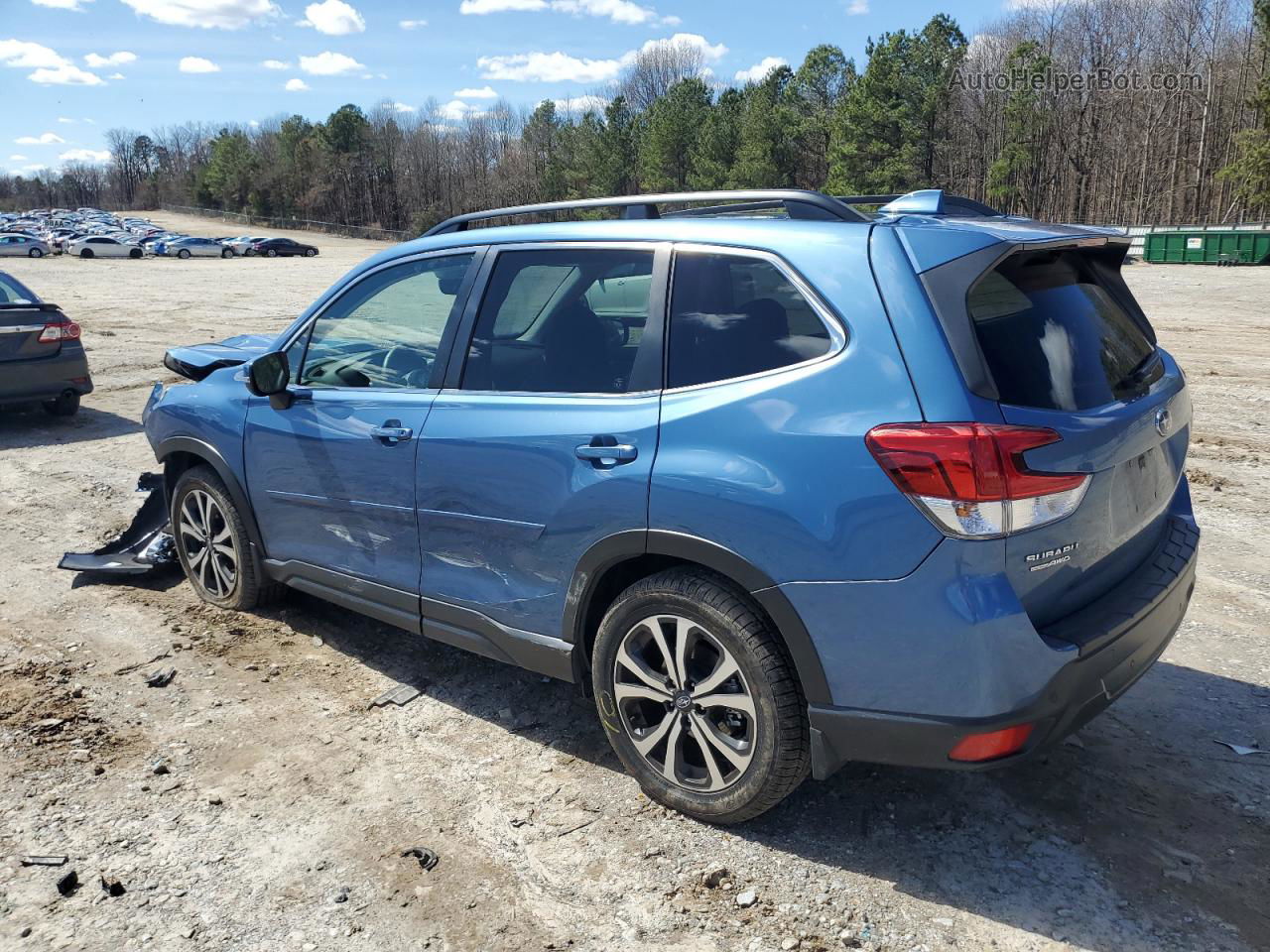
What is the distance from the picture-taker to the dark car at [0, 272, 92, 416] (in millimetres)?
9664

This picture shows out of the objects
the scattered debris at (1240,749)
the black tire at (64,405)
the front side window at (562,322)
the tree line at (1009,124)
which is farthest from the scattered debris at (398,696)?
the tree line at (1009,124)

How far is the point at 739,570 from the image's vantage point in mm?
2832

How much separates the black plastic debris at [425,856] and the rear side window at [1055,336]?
2.20m

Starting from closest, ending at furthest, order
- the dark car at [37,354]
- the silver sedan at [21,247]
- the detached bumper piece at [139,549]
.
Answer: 1. the detached bumper piece at [139,549]
2. the dark car at [37,354]
3. the silver sedan at [21,247]

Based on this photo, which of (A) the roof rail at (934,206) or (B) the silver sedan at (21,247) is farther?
(B) the silver sedan at (21,247)

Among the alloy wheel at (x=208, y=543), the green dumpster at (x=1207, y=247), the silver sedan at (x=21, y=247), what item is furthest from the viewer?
the silver sedan at (x=21, y=247)

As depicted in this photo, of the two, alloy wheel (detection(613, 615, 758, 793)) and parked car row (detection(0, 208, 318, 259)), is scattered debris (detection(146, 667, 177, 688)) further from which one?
parked car row (detection(0, 208, 318, 259))

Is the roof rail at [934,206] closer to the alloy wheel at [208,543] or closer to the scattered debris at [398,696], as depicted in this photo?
the scattered debris at [398,696]

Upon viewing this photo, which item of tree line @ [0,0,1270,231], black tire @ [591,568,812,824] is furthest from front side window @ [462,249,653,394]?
tree line @ [0,0,1270,231]

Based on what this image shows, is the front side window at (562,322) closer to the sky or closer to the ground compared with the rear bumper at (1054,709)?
closer to the sky

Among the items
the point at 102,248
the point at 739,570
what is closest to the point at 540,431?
the point at 739,570

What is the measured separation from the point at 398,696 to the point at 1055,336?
294cm

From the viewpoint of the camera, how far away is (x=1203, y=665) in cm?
435

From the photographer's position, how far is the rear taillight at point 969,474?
2494mm
